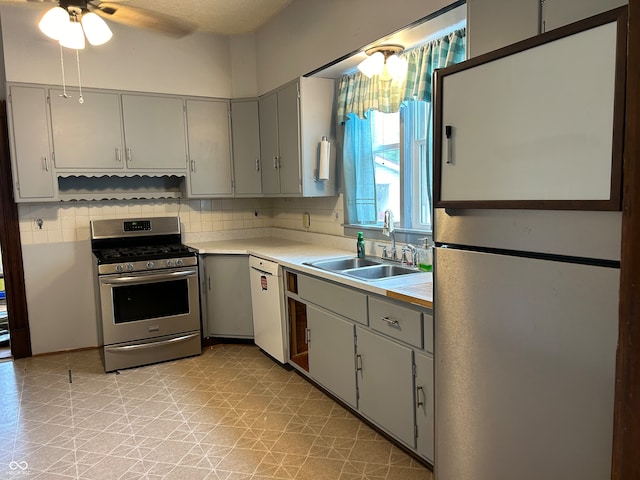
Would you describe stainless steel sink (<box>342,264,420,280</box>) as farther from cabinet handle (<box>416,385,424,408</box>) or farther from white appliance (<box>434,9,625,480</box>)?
white appliance (<box>434,9,625,480</box>)

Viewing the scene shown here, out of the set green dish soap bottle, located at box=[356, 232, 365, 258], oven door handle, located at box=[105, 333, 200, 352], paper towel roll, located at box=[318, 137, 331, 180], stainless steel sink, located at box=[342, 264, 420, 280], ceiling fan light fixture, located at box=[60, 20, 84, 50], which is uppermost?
ceiling fan light fixture, located at box=[60, 20, 84, 50]

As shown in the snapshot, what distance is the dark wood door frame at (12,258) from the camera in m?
3.76

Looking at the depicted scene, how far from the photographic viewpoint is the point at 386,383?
237 cm

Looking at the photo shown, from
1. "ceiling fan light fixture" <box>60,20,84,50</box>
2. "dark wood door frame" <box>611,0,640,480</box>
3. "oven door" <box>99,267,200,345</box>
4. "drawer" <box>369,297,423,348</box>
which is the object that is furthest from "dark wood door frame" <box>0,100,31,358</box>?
"dark wood door frame" <box>611,0,640,480</box>

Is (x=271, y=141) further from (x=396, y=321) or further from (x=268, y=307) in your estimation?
(x=396, y=321)

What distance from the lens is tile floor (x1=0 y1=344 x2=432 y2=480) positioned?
7.52ft

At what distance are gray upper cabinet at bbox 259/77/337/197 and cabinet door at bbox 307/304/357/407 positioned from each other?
1.15 m

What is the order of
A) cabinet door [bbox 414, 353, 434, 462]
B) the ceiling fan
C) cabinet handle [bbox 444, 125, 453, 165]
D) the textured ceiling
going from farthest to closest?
the textured ceiling, the ceiling fan, cabinet door [bbox 414, 353, 434, 462], cabinet handle [bbox 444, 125, 453, 165]

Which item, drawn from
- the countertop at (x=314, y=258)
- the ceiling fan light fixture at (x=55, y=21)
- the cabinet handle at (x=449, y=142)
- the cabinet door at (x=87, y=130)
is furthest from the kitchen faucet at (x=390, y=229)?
the cabinet door at (x=87, y=130)

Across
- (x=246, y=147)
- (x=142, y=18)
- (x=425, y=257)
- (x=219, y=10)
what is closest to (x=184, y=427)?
(x=425, y=257)

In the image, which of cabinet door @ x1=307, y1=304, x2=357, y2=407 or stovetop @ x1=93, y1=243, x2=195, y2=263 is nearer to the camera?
cabinet door @ x1=307, y1=304, x2=357, y2=407

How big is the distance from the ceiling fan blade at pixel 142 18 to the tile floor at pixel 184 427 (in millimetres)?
2527

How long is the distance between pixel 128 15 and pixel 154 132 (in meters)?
1.17

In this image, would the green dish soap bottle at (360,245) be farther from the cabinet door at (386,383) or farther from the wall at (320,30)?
the wall at (320,30)
